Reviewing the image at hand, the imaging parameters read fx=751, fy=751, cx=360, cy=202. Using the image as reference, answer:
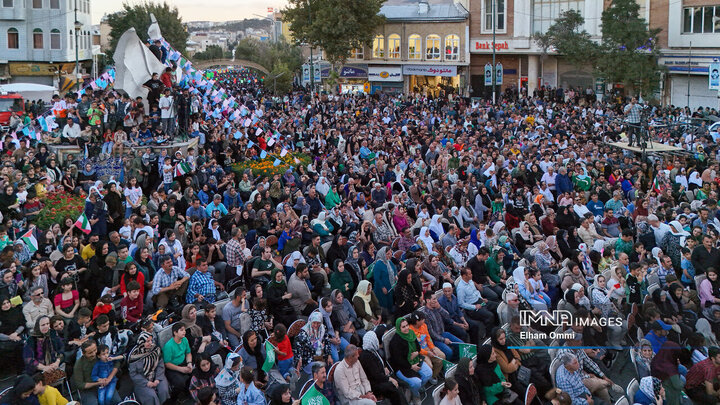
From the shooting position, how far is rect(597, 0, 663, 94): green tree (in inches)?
1501

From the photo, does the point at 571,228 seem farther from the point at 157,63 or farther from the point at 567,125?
the point at 567,125

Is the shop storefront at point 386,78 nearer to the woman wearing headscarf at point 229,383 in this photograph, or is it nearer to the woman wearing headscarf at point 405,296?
the woman wearing headscarf at point 405,296

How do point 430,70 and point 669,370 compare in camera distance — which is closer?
point 669,370

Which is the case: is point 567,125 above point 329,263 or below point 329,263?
above

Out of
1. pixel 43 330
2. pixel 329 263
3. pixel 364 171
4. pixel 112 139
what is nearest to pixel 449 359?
pixel 329 263

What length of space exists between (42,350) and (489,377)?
494 centimetres

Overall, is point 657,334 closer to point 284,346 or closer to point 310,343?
point 310,343

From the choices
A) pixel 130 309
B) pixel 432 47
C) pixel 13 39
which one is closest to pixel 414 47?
pixel 432 47

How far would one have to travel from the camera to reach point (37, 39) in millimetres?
51656

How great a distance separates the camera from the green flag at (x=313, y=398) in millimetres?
7664

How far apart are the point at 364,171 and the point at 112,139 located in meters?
6.23

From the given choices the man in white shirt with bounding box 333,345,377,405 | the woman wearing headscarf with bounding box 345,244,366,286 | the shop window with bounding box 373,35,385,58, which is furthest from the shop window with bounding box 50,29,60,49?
the man in white shirt with bounding box 333,345,377,405

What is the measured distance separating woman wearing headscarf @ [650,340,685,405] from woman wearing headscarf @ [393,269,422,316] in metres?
3.23

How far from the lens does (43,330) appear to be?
8.15 m
